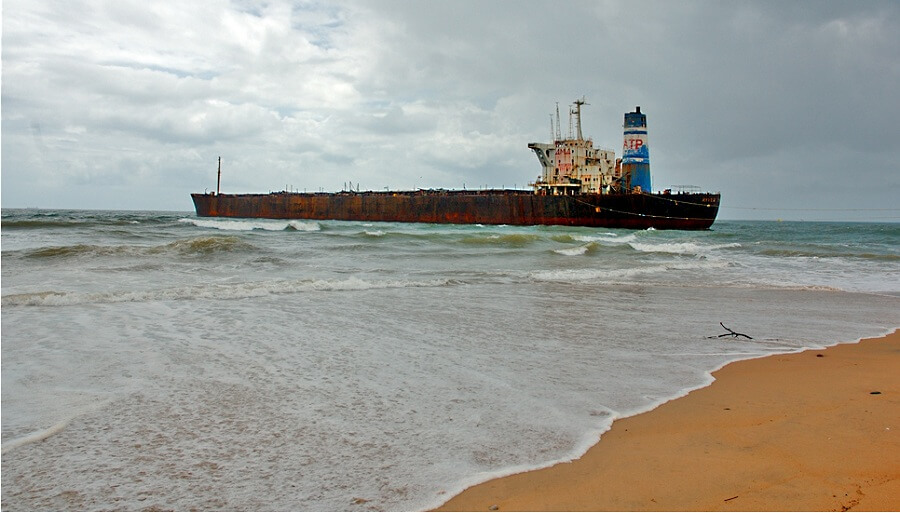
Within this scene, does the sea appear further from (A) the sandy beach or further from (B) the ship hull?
(B) the ship hull

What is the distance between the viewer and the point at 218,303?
785 centimetres

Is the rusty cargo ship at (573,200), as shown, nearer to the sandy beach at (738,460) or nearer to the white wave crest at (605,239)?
the white wave crest at (605,239)

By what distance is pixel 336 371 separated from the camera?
446cm

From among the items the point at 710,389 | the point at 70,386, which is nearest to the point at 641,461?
the point at 710,389

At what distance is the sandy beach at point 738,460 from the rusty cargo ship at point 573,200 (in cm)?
3460

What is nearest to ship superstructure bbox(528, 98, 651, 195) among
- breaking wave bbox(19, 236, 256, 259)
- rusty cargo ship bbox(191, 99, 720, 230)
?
rusty cargo ship bbox(191, 99, 720, 230)

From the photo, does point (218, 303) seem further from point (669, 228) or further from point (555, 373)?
point (669, 228)

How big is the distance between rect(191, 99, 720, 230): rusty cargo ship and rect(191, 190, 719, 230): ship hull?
2.5 inches

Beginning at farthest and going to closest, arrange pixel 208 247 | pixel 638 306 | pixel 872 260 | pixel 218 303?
pixel 872 260, pixel 208 247, pixel 638 306, pixel 218 303

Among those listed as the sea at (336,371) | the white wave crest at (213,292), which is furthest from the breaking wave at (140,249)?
the white wave crest at (213,292)

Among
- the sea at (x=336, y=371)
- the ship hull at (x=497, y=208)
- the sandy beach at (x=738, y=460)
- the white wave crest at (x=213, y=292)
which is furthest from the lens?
the ship hull at (x=497, y=208)

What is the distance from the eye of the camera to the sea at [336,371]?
262cm

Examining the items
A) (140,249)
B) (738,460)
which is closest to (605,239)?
(140,249)

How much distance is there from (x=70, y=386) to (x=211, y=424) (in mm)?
1372
